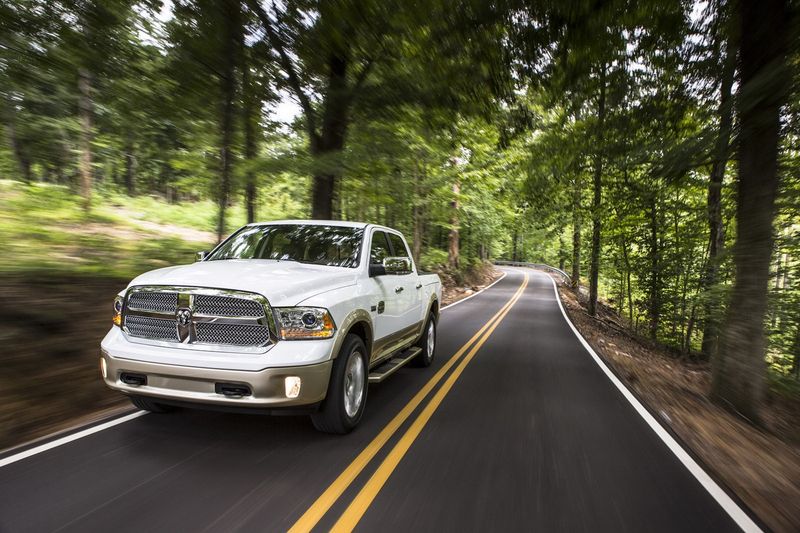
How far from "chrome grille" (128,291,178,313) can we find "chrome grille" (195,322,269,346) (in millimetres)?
313

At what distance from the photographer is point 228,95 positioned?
26.8 ft

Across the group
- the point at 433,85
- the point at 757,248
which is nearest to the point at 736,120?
the point at 757,248

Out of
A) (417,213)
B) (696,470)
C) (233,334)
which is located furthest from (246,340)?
(417,213)

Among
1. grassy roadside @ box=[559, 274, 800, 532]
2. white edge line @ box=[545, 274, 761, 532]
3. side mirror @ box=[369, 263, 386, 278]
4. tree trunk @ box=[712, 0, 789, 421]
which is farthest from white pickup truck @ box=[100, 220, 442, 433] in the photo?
tree trunk @ box=[712, 0, 789, 421]

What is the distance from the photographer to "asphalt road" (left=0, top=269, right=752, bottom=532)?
9.57 feet

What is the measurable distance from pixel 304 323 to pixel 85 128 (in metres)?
11.9

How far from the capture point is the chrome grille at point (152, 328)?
12.5ft

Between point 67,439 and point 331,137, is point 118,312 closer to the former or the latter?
point 67,439

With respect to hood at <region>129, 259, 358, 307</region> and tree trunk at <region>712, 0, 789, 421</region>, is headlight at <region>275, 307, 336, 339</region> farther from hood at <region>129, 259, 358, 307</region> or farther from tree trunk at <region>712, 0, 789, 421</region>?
tree trunk at <region>712, 0, 789, 421</region>

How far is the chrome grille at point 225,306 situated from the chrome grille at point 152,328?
299mm

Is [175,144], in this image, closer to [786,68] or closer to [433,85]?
[433,85]

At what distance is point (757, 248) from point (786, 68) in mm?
2255

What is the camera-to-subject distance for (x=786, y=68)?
15.0 ft

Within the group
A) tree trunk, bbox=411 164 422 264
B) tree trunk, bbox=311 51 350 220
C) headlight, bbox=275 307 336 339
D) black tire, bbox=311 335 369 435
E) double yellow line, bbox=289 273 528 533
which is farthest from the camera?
tree trunk, bbox=411 164 422 264
